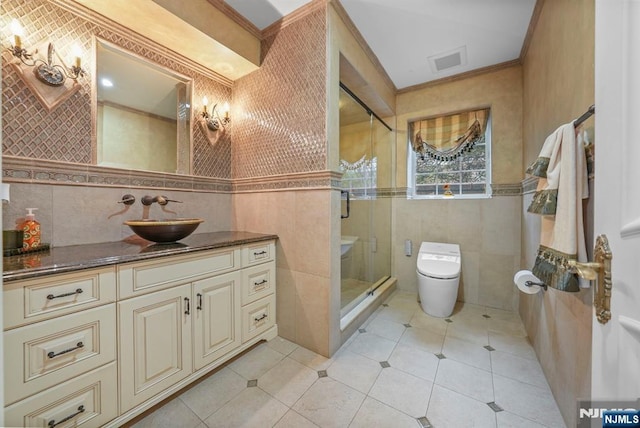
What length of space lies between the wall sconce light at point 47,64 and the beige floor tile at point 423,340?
289 centimetres

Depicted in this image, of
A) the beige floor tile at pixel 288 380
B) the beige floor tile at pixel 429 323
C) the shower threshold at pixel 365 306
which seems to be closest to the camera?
the beige floor tile at pixel 288 380

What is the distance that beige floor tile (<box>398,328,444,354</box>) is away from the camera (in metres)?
1.89

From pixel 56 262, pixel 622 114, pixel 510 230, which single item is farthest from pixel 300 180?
pixel 510 230

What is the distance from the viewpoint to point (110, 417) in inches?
45.0

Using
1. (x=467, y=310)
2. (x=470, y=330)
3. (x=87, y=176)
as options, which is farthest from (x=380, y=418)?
(x=87, y=176)

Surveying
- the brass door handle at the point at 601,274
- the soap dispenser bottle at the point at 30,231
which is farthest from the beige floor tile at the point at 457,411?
the soap dispenser bottle at the point at 30,231

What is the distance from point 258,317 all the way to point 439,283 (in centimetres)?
165

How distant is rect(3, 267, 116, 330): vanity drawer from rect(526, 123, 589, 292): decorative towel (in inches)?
79.4

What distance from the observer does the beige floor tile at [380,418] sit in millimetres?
1242

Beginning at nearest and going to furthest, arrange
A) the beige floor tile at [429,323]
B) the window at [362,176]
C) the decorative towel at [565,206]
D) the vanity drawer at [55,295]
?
the vanity drawer at [55,295] → the decorative towel at [565,206] → the beige floor tile at [429,323] → the window at [362,176]

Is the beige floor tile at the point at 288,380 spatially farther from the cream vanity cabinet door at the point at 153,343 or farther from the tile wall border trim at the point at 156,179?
the tile wall border trim at the point at 156,179

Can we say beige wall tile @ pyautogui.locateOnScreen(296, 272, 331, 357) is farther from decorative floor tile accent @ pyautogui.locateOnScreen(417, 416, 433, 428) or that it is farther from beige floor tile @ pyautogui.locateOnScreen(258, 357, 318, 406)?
decorative floor tile accent @ pyautogui.locateOnScreen(417, 416, 433, 428)

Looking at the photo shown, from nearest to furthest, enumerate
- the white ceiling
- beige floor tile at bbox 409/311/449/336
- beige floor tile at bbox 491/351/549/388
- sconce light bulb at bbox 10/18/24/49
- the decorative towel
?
the decorative towel
sconce light bulb at bbox 10/18/24/49
beige floor tile at bbox 491/351/549/388
the white ceiling
beige floor tile at bbox 409/311/449/336

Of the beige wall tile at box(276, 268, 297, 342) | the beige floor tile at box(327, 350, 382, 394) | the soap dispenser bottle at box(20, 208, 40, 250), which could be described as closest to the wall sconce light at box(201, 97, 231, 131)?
the soap dispenser bottle at box(20, 208, 40, 250)
